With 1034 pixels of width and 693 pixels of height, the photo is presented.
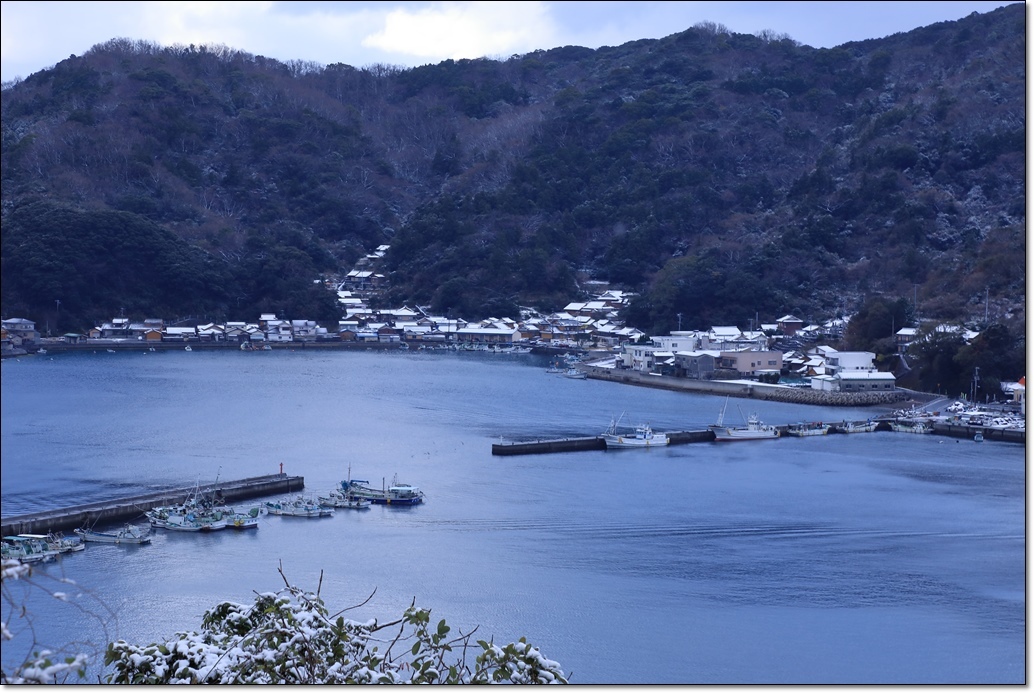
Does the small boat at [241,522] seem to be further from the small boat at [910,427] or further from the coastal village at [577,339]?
the coastal village at [577,339]

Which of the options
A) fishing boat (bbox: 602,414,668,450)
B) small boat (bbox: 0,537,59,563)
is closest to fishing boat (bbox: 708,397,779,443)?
fishing boat (bbox: 602,414,668,450)

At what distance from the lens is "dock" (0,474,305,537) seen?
6.06 meters

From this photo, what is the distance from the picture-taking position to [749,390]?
43.1 ft

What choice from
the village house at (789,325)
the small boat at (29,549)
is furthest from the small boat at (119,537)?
the village house at (789,325)

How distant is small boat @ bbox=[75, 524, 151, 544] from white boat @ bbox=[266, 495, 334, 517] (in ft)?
3.03

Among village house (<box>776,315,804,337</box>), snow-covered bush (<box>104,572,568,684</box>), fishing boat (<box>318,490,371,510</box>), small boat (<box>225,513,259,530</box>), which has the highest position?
village house (<box>776,315,804,337</box>)

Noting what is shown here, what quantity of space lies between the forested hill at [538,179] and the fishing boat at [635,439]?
630 cm

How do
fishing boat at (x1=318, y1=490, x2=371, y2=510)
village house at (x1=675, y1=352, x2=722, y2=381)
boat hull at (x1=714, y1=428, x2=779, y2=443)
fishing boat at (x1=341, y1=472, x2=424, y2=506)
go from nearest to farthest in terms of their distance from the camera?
fishing boat at (x1=318, y1=490, x2=371, y2=510) → fishing boat at (x1=341, y1=472, x2=424, y2=506) → boat hull at (x1=714, y1=428, x2=779, y2=443) → village house at (x1=675, y1=352, x2=722, y2=381)

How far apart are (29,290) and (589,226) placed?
36.8 ft

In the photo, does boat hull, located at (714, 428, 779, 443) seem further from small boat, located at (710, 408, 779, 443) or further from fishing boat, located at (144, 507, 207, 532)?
fishing boat, located at (144, 507, 207, 532)

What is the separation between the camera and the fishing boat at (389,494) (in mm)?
7184

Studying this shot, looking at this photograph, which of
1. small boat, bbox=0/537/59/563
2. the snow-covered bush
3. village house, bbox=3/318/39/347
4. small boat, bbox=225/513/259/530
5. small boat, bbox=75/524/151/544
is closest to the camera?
the snow-covered bush

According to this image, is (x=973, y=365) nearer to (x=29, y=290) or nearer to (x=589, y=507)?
(x=589, y=507)

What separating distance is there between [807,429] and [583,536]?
4.72 metres
